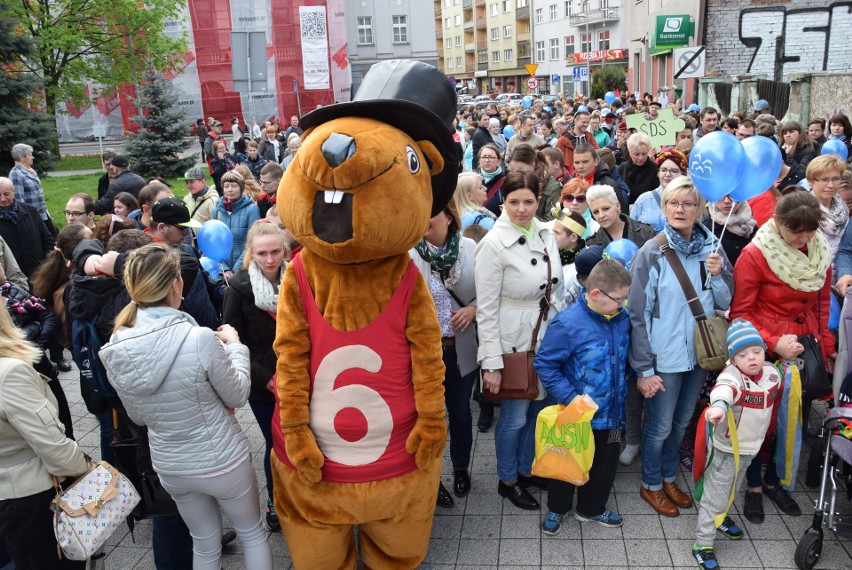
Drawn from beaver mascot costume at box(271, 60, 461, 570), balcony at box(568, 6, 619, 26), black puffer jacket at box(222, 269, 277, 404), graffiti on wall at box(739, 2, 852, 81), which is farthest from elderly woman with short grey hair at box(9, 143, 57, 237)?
balcony at box(568, 6, 619, 26)

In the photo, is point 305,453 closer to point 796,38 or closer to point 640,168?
point 640,168

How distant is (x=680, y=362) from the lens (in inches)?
155

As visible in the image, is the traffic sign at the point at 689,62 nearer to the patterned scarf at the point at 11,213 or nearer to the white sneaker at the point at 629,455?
the white sneaker at the point at 629,455

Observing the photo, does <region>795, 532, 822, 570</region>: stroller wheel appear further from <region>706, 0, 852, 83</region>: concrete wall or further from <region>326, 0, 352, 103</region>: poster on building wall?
<region>326, 0, 352, 103</region>: poster on building wall

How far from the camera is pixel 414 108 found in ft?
9.64

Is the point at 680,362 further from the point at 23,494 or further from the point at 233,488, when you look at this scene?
the point at 23,494

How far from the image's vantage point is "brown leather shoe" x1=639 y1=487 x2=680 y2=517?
13.4 feet

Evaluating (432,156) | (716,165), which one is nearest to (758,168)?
(716,165)

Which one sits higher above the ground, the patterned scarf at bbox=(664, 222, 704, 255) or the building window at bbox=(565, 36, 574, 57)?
the building window at bbox=(565, 36, 574, 57)

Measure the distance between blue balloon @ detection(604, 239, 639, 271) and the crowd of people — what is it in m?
0.24

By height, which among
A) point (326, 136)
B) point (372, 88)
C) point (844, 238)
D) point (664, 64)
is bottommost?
point (844, 238)

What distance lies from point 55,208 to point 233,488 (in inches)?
581

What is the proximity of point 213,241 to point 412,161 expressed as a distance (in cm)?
316

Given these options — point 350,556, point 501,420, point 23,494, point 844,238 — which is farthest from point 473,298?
point 844,238
